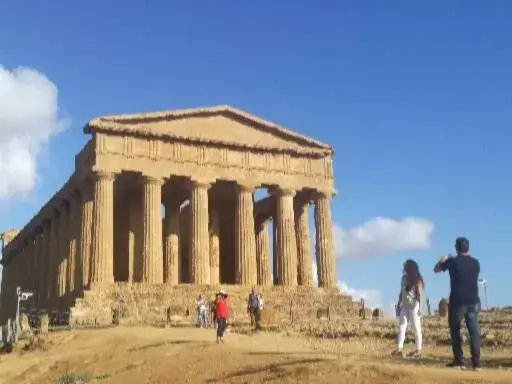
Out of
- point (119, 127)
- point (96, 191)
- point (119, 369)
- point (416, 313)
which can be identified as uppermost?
point (119, 127)

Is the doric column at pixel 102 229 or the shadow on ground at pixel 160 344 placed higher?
the doric column at pixel 102 229

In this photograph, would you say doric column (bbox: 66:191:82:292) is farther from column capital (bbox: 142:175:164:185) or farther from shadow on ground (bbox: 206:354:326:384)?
shadow on ground (bbox: 206:354:326:384)

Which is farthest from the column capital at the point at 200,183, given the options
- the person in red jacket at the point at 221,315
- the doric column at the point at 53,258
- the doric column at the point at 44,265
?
the person in red jacket at the point at 221,315

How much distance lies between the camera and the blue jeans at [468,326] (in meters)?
11.4

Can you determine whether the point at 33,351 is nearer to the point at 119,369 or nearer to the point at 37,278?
the point at 119,369

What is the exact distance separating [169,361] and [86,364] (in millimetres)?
4271

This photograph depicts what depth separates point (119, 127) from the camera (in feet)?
133

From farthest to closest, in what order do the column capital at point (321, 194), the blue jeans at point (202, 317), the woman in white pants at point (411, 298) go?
the column capital at point (321, 194)
the blue jeans at point (202, 317)
the woman in white pants at point (411, 298)

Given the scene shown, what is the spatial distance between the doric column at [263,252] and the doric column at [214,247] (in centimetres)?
320

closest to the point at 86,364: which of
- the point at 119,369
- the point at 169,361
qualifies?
the point at 119,369

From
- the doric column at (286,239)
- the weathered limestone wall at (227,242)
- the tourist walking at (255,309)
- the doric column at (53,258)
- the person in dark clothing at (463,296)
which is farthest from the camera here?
the weathered limestone wall at (227,242)

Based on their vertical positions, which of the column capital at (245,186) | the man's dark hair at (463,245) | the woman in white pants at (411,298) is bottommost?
the woman in white pants at (411,298)

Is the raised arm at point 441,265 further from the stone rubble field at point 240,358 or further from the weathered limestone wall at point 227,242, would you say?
the weathered limestone wall at point 227,242

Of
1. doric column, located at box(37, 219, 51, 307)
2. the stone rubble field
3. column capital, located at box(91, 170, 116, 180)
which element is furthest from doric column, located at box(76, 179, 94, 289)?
the stone rubble field
